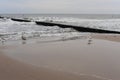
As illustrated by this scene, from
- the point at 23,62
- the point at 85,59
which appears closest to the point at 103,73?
the point at 85,59

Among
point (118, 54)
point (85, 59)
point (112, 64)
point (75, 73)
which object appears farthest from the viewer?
point (118, 54)

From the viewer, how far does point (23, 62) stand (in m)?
7.34

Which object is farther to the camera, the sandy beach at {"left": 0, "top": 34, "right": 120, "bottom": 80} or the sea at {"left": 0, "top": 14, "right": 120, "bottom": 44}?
the sea at {"left": 0, "top": 14, "right": 120, "bottom": 44}

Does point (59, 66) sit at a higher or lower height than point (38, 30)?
higher

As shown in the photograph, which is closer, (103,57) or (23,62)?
(23,62)

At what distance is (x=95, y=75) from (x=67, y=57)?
2360 millimetres

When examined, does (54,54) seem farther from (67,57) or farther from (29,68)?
(29,68)

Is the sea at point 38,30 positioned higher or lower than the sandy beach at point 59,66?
lower

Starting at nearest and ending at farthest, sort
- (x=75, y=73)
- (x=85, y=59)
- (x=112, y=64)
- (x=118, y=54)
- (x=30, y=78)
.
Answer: (x=30, y=78), (x=75, y=73), (x=112, y=64), (x=85, y=59), (x=118, y=54)

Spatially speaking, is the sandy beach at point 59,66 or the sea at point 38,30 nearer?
the sandy beach at point 59,66

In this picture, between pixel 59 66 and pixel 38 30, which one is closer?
pixel 59 66

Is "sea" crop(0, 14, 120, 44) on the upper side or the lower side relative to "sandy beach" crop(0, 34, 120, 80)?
lower

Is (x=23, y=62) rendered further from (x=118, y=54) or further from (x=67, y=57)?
(x=118, y=54)

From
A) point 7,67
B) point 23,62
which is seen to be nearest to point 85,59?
point 23,62
